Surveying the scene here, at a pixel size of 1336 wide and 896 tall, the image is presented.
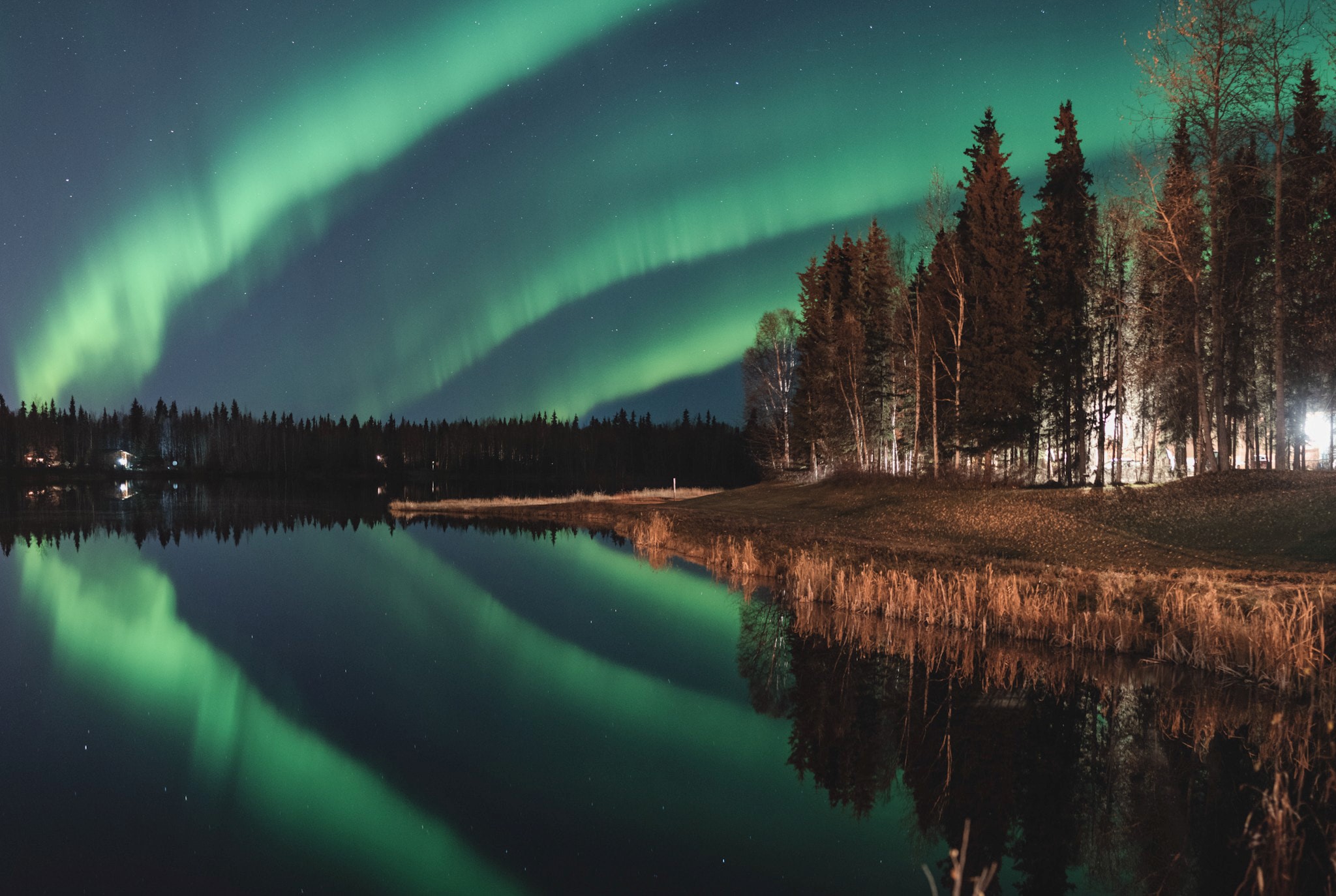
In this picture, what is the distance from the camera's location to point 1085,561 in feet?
71.9

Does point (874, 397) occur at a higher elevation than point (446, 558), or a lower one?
higher

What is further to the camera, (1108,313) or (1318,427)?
(1318,427)

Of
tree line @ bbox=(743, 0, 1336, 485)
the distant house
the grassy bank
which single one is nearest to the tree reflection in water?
the grassy bank

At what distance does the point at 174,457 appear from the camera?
607 ft

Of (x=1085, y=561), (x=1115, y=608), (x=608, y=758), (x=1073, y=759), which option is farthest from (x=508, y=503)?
(x=1073, y=759)

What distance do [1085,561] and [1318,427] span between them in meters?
40.9

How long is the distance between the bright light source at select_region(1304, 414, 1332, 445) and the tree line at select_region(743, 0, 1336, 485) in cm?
23

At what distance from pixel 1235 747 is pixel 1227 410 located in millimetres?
35496

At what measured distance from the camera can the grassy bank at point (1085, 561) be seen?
14562 mm

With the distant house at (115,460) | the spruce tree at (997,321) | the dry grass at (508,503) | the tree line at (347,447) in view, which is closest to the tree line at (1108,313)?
the spruce tree at (997,321)

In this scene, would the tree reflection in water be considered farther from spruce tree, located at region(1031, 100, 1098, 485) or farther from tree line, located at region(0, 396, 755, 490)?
tree line, located at region(0, 396, 755, 490)

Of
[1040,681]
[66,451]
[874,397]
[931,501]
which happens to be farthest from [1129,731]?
[66,451]

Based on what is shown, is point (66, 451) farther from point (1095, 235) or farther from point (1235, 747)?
point (1235, 747)

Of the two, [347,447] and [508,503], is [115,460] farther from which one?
[508,503]
